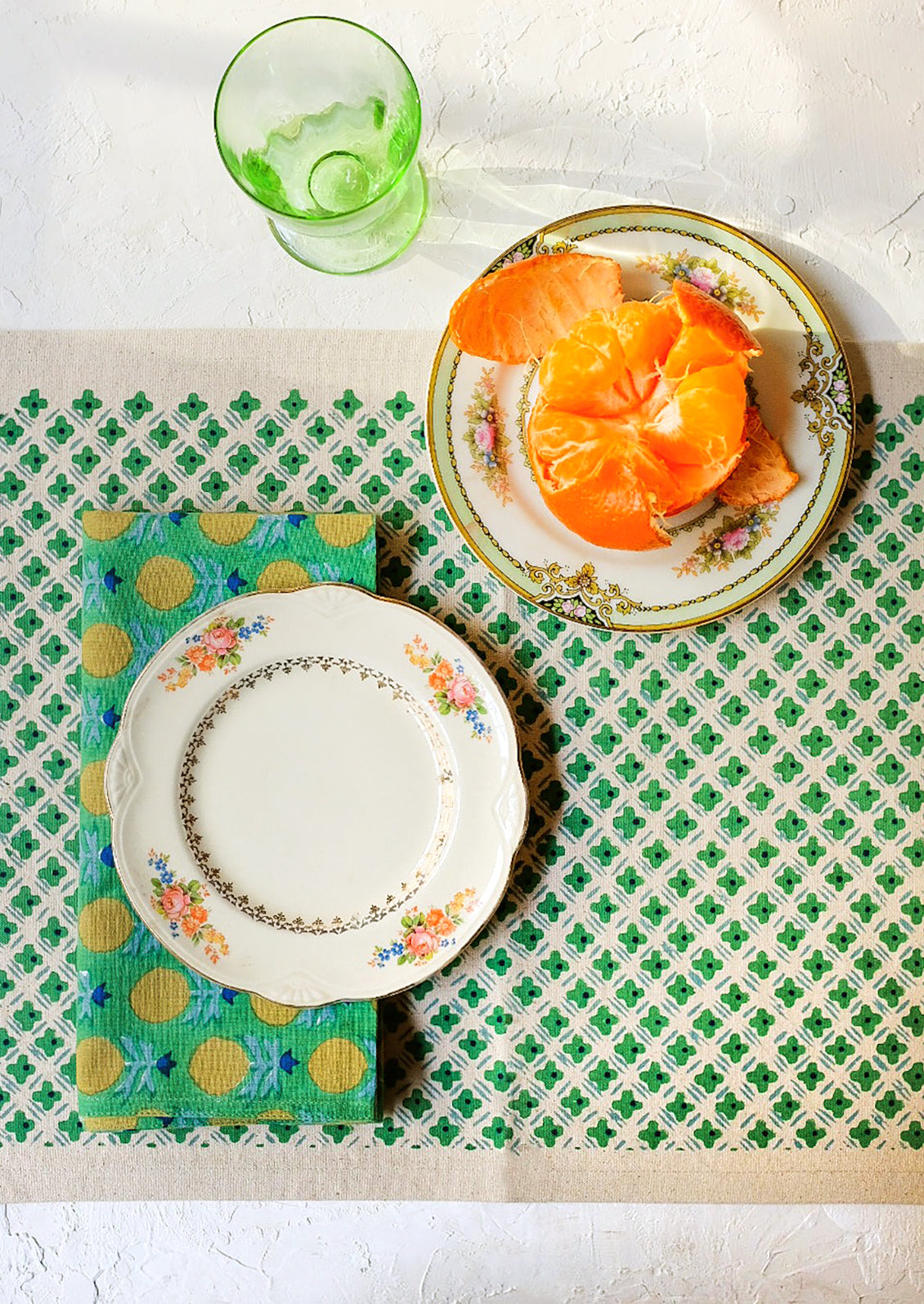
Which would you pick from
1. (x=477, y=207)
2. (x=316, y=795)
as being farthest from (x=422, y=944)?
(x=477, y=207)

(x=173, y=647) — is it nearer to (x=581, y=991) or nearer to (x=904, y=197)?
(x=581, y=991)

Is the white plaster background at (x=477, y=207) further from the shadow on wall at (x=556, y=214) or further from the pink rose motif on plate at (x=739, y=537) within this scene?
the pink rose motif on plate at (x=739, y=537)

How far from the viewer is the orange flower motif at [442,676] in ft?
2.45

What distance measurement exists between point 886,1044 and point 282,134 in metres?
0.85

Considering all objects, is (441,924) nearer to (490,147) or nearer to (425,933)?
(425,933)

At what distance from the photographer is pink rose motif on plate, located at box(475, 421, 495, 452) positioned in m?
0.75

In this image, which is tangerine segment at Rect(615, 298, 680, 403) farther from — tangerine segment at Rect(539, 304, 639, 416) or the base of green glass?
the base of green glass

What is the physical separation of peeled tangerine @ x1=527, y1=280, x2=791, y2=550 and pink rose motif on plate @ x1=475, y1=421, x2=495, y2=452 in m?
0.05

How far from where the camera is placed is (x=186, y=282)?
0.79 metres

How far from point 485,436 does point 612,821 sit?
1.04 feet

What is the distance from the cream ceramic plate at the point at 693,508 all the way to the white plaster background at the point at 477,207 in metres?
0.05

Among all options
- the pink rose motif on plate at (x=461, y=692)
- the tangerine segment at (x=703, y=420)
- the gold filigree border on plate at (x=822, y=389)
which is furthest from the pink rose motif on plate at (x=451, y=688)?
the gold filigree border on plate at (x=822, y=389)

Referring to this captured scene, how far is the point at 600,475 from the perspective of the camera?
27.0 inches

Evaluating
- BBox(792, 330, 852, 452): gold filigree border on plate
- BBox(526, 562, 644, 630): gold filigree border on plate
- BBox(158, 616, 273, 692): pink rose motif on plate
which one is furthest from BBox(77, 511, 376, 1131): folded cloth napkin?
BBox(792, 330, 852, 452): gold filigree border on plate
